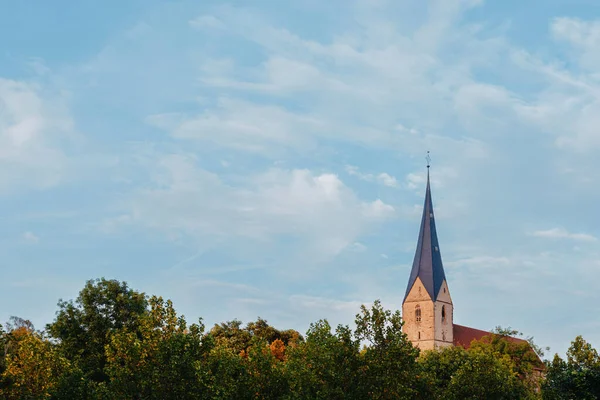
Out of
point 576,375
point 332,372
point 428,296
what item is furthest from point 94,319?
point 428,296

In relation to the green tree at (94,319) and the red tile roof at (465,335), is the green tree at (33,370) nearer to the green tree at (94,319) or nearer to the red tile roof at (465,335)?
the green tree at (94,319)

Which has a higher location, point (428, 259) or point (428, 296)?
point (428, 259)

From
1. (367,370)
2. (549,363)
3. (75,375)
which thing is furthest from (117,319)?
(549,363)

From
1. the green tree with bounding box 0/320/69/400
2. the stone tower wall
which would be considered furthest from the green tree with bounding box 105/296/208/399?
the stone tower wall

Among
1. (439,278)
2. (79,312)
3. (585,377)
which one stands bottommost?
(585,377)

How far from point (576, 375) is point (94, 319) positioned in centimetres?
2947

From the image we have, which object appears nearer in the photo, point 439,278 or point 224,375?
point 224,375

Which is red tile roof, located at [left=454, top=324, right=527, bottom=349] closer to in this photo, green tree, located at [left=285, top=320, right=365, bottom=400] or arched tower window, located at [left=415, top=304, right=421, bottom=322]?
arched tower window, located at [left=415, top=304, right=421, bottom=322]

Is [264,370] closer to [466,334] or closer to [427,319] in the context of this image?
[427,319]

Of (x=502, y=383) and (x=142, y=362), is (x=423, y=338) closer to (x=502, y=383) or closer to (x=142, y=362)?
(x=502, y=383)

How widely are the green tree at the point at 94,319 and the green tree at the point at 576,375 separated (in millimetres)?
25160

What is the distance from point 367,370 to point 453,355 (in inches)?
1128

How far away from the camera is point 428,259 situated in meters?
104

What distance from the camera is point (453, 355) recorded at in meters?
64.9
